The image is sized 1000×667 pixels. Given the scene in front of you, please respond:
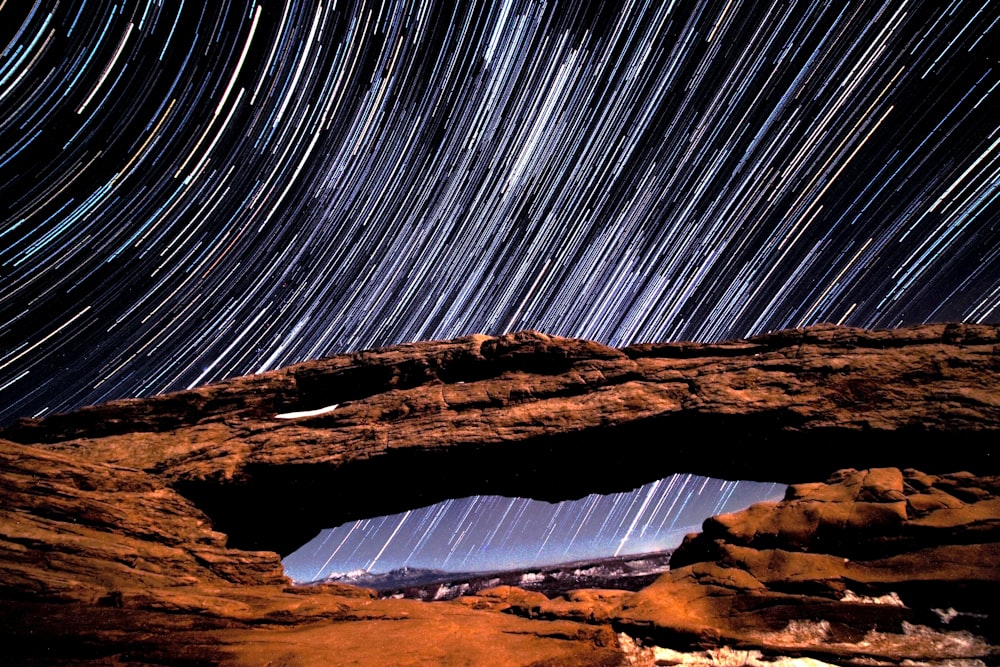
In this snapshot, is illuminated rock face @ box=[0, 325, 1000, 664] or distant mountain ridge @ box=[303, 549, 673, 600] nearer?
illuminated rock face @ box=[0, 325, 1000, 664]

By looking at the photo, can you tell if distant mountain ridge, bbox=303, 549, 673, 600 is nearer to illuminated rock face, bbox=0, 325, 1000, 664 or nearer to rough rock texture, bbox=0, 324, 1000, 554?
rough rock texture, bbox=0, 324, 1000, 554

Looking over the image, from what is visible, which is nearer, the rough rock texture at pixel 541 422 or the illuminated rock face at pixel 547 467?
the illuminated rock face at pixel 547 467

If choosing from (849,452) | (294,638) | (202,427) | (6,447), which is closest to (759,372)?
(849,452)

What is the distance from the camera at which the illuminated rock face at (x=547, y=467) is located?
28.2 ft

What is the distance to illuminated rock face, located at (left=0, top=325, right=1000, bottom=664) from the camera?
8609mm

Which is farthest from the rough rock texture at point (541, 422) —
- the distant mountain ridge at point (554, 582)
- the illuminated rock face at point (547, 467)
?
the distant mountain ridge at point (554, 582)

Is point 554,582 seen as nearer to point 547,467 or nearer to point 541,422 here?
point 547,467

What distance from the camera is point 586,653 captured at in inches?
304

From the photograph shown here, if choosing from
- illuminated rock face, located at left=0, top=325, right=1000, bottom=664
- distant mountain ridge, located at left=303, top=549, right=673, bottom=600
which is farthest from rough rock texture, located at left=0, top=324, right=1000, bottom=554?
distant mountain ridge, located at left=303, top=549, right=673, bottom=600

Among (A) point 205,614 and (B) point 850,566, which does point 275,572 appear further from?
(B) point 850,566

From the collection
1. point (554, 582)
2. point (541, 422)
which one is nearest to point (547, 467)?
point (541, 422)

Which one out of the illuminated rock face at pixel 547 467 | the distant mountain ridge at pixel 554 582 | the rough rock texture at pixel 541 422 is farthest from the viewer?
the distant mountain ridge at pixel 554 582

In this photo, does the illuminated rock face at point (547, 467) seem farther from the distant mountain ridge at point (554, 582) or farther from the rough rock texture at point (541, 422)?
the distant mountain ridge at point (554, 582)

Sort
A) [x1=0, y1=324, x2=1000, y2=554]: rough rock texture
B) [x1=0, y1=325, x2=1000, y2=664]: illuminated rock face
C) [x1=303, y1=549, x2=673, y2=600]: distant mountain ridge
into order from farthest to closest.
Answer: [x1=303, y1=549, x2=673, y2=600]: distant mountain ridge < [x1=0, y1=324, x2=1000, y2=554]: rough rock texture < [x1=0, y1=325, x2=1000, y2=664]: illuminated rock face
